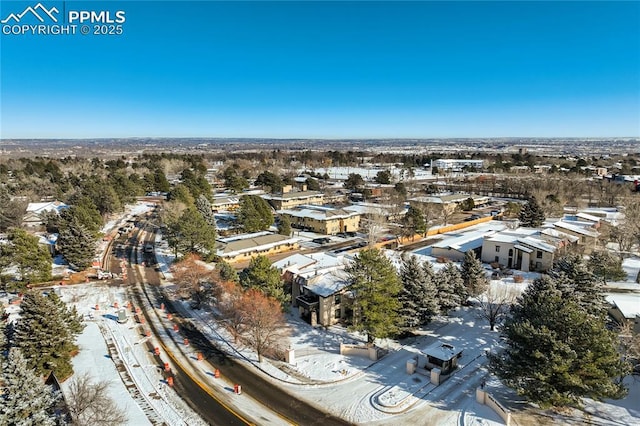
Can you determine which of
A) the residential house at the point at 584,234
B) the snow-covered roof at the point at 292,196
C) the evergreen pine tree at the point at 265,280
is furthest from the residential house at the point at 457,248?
the snow-covered roof at the point at 292,196

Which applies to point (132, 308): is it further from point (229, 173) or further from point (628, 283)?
point (229, 173)

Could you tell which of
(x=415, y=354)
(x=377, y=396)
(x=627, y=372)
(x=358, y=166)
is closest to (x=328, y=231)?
(x=415, y=354)

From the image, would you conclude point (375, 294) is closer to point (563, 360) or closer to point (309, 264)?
point (563, 360)

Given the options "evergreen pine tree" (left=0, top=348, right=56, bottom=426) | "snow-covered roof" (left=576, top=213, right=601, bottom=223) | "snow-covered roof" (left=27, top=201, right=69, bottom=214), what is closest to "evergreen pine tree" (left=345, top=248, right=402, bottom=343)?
"evergreen pine tree" (left=0, top=348, right=56, bottom=426)

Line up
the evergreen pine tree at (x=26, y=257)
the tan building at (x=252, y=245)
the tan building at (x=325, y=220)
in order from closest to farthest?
the evergreen pine tree at (x=26, y=257)
the tan building at (x=252, y=245)
the tan building at (x=325, y=220)

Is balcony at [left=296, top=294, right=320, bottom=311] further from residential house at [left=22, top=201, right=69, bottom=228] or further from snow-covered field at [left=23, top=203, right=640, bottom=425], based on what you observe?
residential house at [left=22, top=201, right=69, bottom=228]

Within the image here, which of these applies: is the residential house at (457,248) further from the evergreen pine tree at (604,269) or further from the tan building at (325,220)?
the tan building at (325,220)
